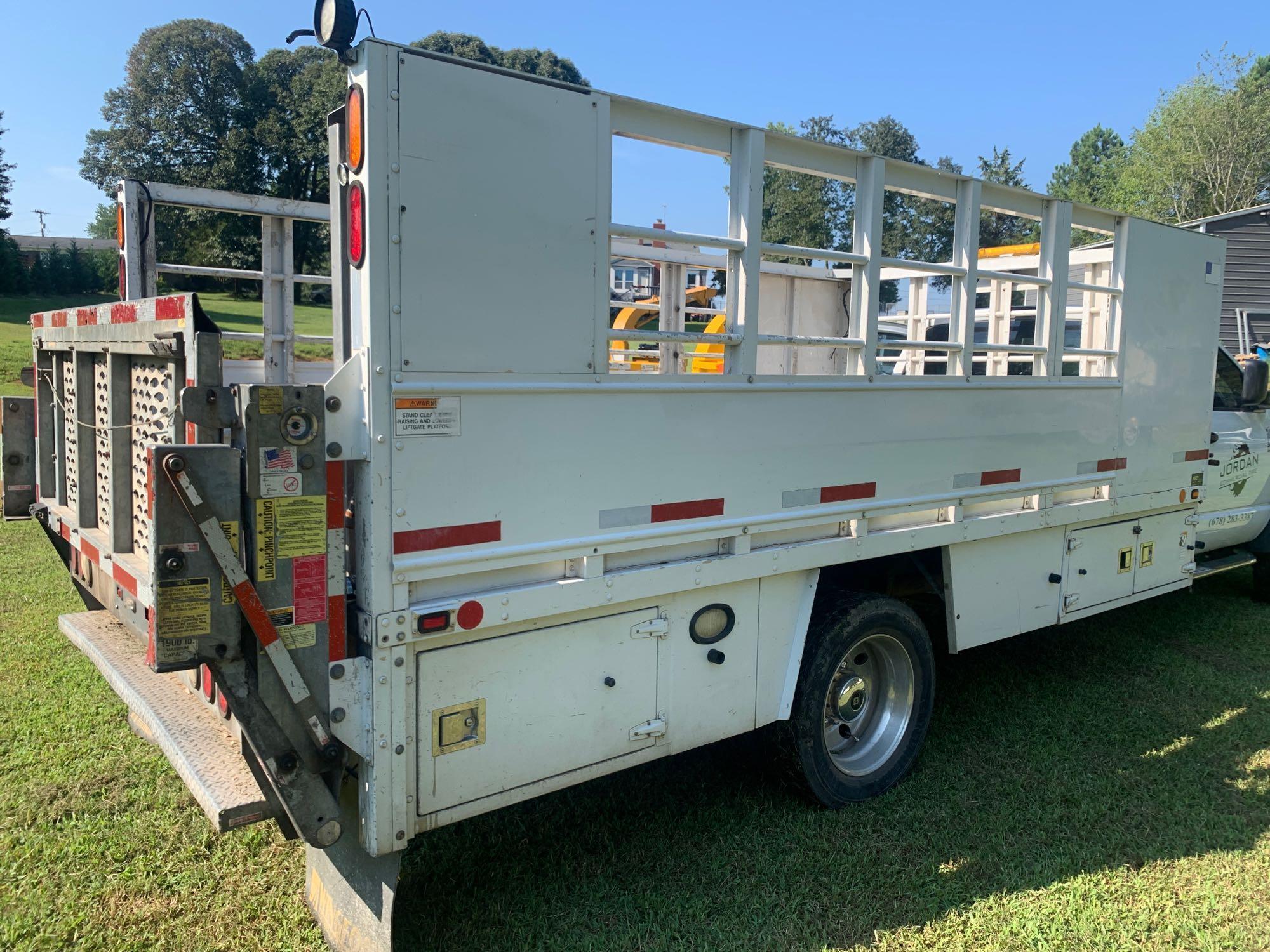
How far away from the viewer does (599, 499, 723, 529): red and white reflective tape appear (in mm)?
2855

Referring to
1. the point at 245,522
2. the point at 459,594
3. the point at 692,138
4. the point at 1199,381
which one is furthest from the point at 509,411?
the point at 1199,381

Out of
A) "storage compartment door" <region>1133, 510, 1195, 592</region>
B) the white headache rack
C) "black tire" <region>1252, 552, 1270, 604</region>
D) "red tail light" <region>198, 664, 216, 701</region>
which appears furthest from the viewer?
"black tire" <region>1252, 552, 1270, 604</region>

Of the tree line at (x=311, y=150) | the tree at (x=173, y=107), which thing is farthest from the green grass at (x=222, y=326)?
the tree at (x=173, y=107)

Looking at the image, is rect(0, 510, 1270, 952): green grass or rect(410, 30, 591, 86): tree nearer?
rect(0, 510, 1270, 952): green grass

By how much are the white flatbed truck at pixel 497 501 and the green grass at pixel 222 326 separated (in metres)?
7.83

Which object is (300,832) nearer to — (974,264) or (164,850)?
(164,850)

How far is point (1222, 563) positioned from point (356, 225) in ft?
20.2

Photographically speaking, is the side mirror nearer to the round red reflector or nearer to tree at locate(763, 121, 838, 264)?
the round red reflector

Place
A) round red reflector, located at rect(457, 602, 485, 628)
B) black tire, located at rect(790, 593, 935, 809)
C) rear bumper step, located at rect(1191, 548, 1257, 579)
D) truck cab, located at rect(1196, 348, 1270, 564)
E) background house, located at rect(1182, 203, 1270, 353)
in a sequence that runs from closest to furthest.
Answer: round red reflector, located at rect(457, 602, 485, 628), black tire, located at rect(790, 593, 935, 809), rear bumper step, located at rect(1191, 548, 1257, 579), truck cab, located at rect(1196, 348, 1270, 564), background house, located at rect(1182, 203, 1270, 353)

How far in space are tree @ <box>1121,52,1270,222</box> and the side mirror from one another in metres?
33.4

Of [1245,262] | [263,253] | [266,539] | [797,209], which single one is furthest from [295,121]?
[266,539]

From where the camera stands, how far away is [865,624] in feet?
12.2

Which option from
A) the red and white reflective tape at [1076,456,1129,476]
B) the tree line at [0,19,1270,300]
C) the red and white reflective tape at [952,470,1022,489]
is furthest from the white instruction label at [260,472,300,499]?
the tree line at [0,19,1270,300]

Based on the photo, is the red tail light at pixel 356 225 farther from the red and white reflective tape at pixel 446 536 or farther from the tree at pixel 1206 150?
the tree at pixel 1206 150
